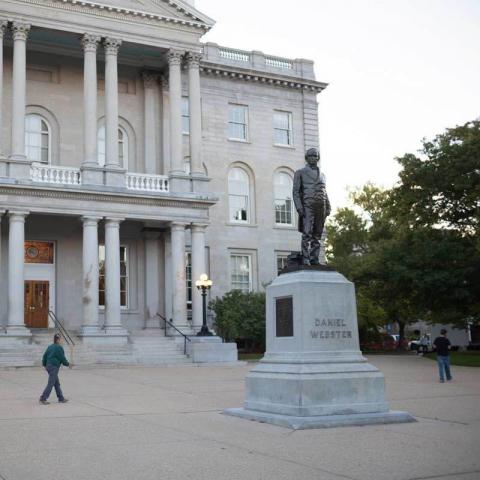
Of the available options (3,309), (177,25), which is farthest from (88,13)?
(3,309)

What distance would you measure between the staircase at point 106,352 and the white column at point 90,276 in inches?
41.7

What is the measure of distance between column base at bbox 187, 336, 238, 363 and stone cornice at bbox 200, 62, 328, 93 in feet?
59.2

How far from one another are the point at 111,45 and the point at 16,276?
12268 millimetres

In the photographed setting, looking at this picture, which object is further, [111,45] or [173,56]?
[173,56]

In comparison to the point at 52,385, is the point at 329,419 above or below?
below

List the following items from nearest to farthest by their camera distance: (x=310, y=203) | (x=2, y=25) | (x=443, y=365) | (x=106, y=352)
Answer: (x=310, y=203), (x=443, y=365), (x=106, y=352), (x=2, y=25)

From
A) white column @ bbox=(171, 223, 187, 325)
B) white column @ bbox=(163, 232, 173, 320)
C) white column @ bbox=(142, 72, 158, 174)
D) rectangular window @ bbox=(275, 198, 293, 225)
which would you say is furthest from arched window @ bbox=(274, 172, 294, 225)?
white column @ bbox=(171, 223, 187, 325)

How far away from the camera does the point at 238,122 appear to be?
45688 millimetres

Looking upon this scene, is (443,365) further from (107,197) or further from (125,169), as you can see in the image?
(125,169)

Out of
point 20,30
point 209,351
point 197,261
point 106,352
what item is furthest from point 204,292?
point 20,30

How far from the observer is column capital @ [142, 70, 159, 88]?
40719 mm

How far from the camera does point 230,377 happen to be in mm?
24375

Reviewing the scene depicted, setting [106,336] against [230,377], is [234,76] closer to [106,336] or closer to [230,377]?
[106,336]

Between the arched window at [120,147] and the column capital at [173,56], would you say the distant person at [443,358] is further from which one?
the arched window at [120,147]
